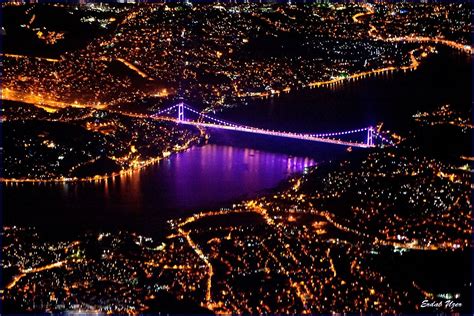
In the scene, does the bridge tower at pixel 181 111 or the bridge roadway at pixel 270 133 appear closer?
the bridge roadway at pixel 270 133

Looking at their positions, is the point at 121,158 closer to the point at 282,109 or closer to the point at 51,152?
the point at 51,152

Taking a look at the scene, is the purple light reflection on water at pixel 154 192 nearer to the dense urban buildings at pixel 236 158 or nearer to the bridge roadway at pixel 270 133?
the dense urban buildings at pixel 236 158

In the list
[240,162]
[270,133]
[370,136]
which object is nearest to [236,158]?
[240,162]

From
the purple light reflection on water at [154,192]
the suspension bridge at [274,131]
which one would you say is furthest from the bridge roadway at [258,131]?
the purple light reflection on water at [154,192]

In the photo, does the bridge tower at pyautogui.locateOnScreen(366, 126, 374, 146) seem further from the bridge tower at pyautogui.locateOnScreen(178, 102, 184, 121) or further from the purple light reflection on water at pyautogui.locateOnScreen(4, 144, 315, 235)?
the bridge tower at pyautogui.locateOnScreen(178, 102, 184, 121)

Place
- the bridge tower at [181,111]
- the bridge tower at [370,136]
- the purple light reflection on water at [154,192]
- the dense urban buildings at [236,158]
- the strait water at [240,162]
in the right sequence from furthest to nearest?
the bridge tower at [181,111]
the bridge tower at [370,136]
the strait water at [240,162]
the purple light reflection on water at [154,192]
the dense urban buildings at [236,158]
